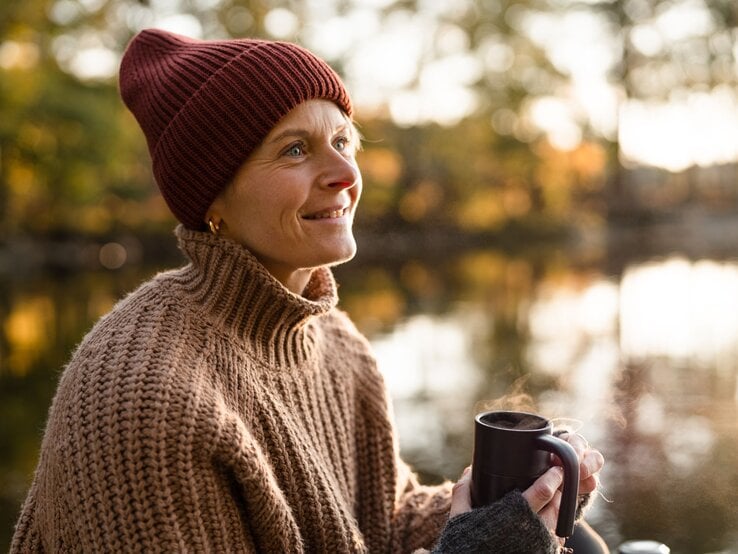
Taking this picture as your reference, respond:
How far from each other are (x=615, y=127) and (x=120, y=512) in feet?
119

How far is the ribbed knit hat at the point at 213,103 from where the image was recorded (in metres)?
1.78

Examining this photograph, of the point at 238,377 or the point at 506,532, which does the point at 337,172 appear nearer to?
the point at 238,377

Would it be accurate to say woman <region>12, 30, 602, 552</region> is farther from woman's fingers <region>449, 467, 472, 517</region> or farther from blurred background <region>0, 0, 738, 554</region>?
blurred background <region>0, 0, 738, 554</region>

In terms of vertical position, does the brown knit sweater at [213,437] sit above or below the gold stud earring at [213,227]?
below

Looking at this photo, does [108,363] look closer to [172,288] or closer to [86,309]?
[172,288]

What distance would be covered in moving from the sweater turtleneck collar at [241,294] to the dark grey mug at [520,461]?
19.8 inches

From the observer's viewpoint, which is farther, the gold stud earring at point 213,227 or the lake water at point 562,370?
the lake water at point 562,370

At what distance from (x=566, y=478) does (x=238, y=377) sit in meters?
0.69

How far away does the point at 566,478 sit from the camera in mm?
1517

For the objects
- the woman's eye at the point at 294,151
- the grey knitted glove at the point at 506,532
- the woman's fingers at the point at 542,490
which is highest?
the woman's eye at the point at 294,151

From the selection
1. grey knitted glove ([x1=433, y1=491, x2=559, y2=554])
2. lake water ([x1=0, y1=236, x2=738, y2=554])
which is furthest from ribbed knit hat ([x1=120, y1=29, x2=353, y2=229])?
lake water ([x1=0, y1=236, x2=738, y2=554])

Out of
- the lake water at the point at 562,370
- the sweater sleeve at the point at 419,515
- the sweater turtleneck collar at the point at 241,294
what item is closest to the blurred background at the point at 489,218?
the lake water at the point at 562,370

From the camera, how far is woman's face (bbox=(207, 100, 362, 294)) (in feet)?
5.94

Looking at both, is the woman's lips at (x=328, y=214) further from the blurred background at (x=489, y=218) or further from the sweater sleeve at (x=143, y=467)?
the blurred background at (x=489, y=218)
